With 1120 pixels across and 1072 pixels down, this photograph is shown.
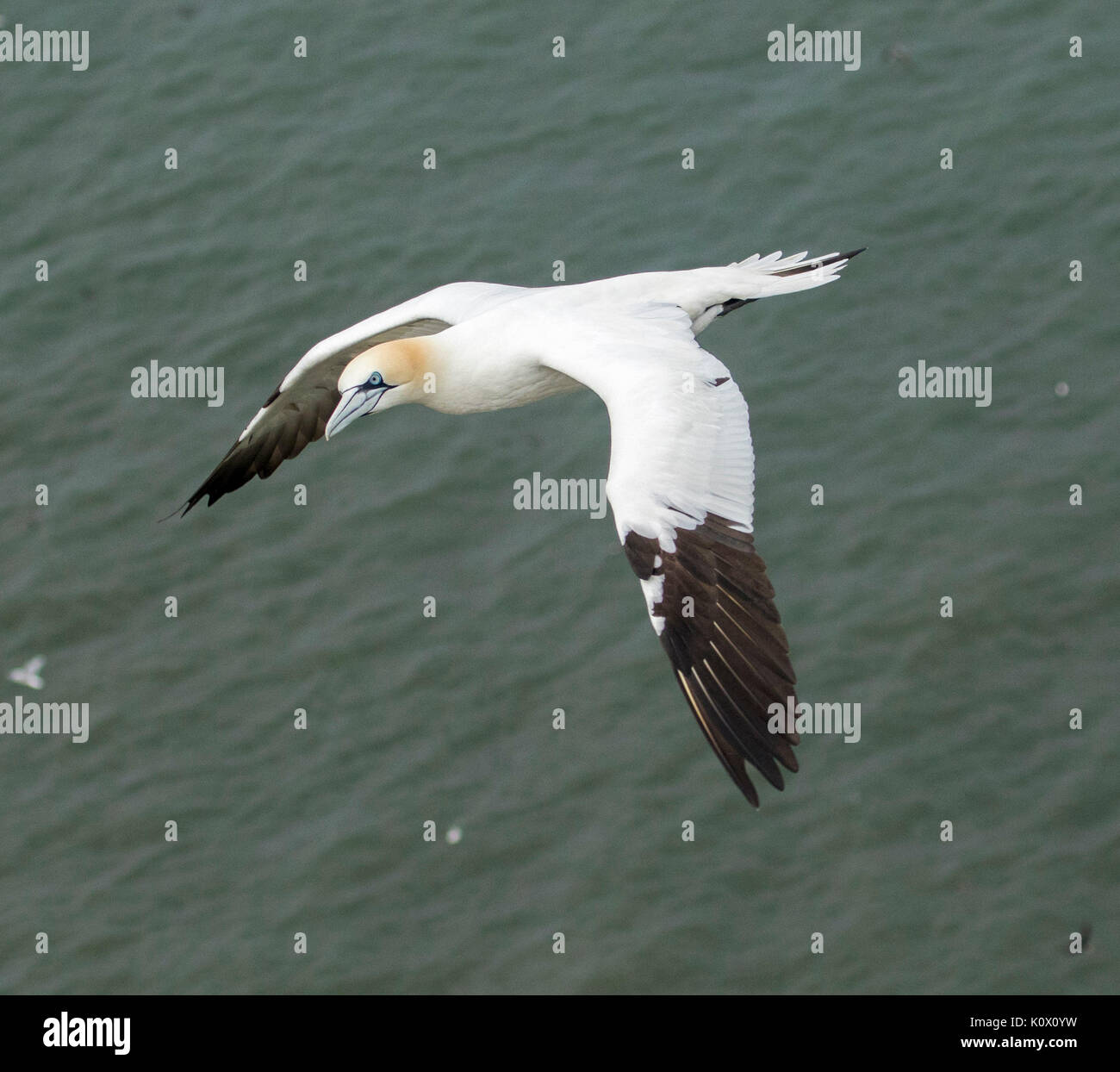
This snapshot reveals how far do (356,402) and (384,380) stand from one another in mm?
234

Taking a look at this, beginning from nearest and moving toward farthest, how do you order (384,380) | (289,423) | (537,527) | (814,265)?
(384,380) < (814,265) < (289,423) < (537,527)

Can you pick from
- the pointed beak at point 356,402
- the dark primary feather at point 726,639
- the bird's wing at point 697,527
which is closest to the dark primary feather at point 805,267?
the bird's wing at point 697,527

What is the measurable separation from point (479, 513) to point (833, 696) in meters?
3.72

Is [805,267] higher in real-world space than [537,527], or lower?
higher

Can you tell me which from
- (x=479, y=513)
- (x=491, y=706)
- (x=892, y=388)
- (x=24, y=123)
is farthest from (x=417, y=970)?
(x=24, y=123)

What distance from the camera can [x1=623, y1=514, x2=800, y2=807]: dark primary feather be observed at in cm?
1023

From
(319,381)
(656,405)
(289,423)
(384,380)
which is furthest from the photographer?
(289,423)

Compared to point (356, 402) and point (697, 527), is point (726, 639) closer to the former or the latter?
point (697, 527)


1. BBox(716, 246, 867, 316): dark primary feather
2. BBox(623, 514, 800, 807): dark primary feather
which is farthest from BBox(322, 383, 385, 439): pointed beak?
BBox(623, 514, 800, 807): dark primary feather

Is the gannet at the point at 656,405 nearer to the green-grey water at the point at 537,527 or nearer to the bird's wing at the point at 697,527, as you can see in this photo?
the bird's wing at the point at 697,527

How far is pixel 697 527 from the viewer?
36.0 ft

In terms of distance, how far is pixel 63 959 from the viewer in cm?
1770

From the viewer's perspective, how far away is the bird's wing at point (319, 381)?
13.3 metres

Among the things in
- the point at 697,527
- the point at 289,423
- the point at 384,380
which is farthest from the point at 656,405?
the point at 289,423
